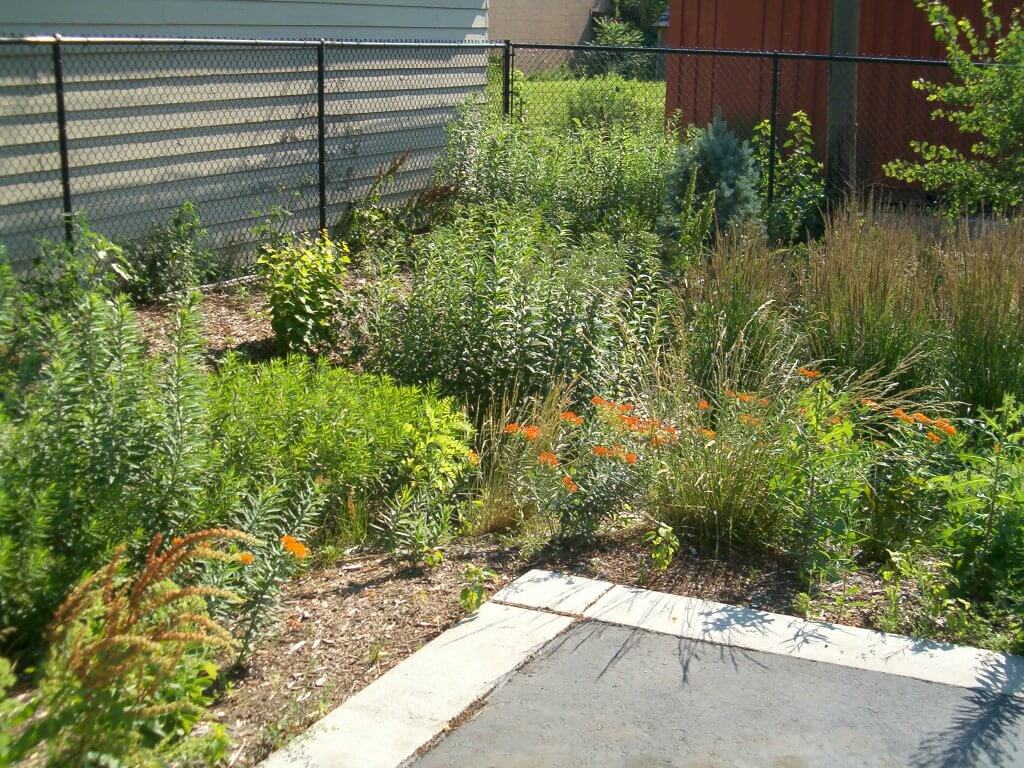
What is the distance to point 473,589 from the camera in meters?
4.33

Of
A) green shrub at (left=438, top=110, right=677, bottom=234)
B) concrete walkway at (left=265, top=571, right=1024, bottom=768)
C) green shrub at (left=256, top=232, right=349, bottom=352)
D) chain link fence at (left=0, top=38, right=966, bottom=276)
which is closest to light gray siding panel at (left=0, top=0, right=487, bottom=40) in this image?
chain link fence at (left=0, top=38, right=966, bottom=276)

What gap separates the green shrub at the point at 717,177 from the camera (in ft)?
33.2

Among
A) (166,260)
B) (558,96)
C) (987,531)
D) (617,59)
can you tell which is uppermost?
(617,59)

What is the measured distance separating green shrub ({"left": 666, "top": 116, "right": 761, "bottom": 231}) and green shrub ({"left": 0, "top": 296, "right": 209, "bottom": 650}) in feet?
21.7

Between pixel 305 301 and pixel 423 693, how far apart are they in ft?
13.6

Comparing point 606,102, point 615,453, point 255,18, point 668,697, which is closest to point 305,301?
point 615,453

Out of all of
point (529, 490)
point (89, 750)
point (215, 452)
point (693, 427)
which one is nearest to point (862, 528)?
point (693, 427)

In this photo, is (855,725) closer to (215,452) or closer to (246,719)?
(246,719)

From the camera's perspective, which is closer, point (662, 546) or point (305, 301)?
point (662, 546)

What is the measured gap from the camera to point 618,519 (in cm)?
514

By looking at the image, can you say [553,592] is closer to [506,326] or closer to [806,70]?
[506,326]

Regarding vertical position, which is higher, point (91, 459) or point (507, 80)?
point (507, 80)

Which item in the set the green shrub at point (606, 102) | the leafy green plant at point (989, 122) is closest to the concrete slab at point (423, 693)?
the leafy green plant at point (989, 122)

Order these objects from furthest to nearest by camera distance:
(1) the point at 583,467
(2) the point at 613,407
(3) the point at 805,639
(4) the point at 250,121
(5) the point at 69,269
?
(4) the point at 250,121 < (5) the point at 69,269 < (2) the point at 613,407 < (1) the point at 583,467 < (3) the point at 805,639
